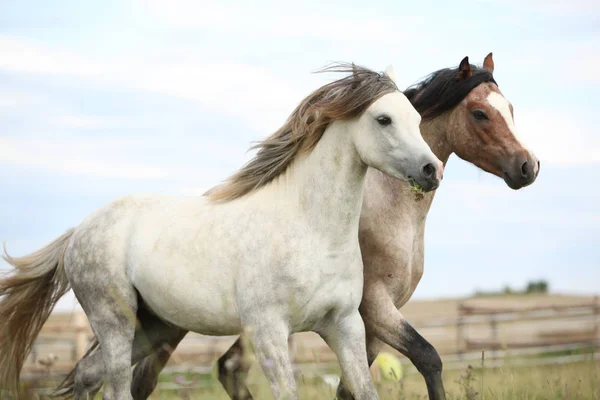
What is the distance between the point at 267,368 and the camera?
15.5 ft

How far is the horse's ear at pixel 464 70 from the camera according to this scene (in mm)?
5879

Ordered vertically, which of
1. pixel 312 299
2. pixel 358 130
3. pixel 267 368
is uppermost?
pixel 358 130

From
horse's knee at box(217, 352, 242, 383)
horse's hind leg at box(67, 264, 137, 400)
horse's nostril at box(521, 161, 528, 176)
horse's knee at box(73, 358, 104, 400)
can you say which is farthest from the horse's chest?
horse's knee at box(73, 358, 104, 400)

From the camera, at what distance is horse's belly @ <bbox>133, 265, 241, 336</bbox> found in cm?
502

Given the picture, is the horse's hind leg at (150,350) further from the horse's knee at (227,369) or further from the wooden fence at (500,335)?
the wooden fence at (500,335)

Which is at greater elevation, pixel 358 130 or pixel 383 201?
pixel 358 130

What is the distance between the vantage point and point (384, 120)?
4738mm

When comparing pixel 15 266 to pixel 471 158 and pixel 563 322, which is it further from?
pixel 563 322

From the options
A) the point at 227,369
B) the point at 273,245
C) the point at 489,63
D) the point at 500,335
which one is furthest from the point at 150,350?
the point at 500,335

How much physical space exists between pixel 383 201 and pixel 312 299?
1.22m

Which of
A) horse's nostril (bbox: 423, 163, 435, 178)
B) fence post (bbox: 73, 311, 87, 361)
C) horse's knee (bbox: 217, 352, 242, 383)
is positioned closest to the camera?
horse's nostril (bbox: 423, 163, 435, 178)

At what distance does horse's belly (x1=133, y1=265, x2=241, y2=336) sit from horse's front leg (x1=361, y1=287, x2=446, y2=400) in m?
0.97

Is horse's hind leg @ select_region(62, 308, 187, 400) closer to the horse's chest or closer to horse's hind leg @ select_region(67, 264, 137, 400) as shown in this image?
horse's hind leg @ select_region(67, 264, 137, 400)

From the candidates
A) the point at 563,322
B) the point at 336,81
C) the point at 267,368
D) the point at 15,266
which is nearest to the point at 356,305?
the point at 267,368
